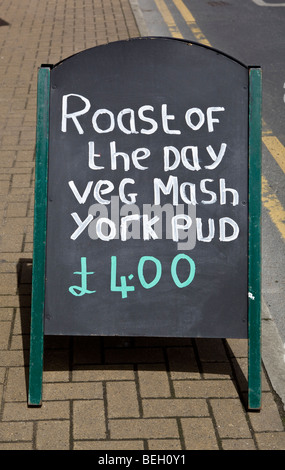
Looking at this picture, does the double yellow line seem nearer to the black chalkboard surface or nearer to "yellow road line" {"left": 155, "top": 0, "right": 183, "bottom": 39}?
"yellow road line" {"left": 155, "top": 0, "right": 183, "bottom": 39}

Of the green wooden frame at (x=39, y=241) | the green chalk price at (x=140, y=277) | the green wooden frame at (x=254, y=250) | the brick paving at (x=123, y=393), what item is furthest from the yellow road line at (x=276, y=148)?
the green wooden frame at (x=39, y=241)

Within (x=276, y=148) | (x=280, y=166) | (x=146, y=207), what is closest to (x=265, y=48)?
(x=276, y=148)

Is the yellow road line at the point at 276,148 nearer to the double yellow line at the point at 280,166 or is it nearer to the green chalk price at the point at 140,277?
the double yellow line at the point at 280,166

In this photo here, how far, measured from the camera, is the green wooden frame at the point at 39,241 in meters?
3.66

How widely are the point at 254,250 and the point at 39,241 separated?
1.08 metres

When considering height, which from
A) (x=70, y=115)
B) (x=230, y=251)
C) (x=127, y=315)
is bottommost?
(x=127, y=315)

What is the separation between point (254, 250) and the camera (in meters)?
3.68

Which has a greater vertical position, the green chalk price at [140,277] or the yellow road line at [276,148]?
the green chalk price at [140,277]

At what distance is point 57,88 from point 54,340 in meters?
1.44

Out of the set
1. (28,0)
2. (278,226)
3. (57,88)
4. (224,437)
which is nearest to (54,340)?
(224,437)

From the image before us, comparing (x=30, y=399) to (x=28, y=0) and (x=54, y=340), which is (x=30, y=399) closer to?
(x=54, y=340)

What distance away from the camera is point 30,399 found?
3689mm

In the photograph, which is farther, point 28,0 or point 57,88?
point 28,0

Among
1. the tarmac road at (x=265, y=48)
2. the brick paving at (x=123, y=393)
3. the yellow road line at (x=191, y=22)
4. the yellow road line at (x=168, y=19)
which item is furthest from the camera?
the yellow road line at (x=168, y=19)
